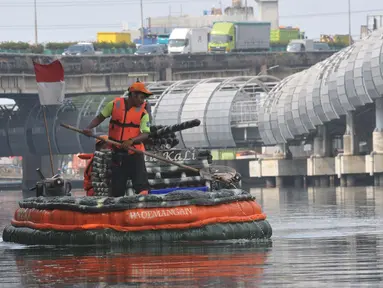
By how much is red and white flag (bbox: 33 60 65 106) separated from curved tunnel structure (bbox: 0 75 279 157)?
126 metres

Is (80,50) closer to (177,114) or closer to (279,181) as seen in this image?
(177,114)

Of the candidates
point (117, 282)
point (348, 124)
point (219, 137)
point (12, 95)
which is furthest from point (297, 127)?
point (117, 282)

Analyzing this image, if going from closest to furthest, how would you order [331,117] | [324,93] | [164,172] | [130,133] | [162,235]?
[162,235] < [130,133] < [164,172] < [324,93] < [331,117]

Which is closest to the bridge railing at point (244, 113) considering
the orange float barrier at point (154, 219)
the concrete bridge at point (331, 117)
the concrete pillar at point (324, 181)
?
the concrete bridge at point (331, 117)

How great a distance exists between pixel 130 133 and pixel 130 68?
14914 cm

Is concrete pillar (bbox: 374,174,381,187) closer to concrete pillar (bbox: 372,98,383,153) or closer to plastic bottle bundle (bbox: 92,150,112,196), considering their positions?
concrete pillar (bbox: 372,98,383,153)

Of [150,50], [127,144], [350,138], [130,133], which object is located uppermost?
[130,133]

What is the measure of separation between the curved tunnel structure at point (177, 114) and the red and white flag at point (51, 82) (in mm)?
125703

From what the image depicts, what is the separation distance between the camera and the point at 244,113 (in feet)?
548

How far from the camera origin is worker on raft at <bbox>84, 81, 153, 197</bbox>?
31.1 meters

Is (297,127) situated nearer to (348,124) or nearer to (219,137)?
(348,124)

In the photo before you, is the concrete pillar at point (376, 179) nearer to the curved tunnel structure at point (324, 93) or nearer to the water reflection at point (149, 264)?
the curved tunnel structure at point (324, 93)

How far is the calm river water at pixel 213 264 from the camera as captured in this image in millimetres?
22188

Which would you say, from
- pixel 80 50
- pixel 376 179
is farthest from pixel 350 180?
pixel 80 50
